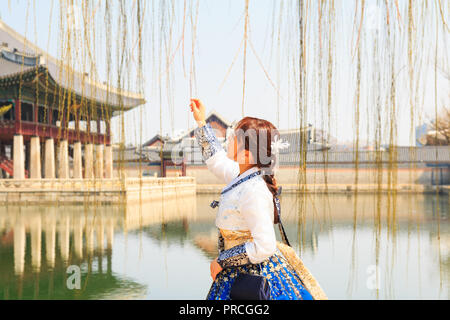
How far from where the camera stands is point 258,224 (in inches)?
44.2

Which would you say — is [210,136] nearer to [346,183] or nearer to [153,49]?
[153,49]

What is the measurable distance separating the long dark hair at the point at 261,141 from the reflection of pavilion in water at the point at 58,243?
4.63 ft

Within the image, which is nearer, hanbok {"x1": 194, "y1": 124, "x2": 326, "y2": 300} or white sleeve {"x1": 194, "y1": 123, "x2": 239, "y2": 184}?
hanbok {"x1": 194, "y1": 124, "x2": 326, "y2": 300}

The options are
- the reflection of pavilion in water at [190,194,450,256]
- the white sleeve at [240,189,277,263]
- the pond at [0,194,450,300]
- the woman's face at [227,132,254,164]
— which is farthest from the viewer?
the reflection of pavilion in water at [190,194,450,256]

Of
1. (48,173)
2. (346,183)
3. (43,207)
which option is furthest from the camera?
(346,183)

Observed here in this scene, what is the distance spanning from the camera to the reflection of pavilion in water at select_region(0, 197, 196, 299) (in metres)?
6.19

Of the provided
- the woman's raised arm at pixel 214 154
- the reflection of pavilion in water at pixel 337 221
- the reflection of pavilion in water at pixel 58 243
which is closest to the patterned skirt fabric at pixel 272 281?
the woman's raised arm at pixel 214 154

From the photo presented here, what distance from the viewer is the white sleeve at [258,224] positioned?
1.12 meters

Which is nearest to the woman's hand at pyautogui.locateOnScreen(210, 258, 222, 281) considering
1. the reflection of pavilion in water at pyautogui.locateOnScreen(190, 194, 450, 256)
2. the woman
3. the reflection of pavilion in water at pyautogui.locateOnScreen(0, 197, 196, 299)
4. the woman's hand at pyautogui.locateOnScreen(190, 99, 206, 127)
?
the woman

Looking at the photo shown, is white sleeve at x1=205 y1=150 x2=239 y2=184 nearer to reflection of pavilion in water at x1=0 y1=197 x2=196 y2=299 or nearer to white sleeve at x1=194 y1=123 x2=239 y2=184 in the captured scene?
white sleeve at x1=194 y1=123 x2=239 y2=184

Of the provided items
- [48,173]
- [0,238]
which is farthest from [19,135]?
[0,238]

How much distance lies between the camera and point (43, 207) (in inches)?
572

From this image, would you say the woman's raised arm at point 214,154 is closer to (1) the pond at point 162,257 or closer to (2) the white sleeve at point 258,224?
(2) the white sleeve at point 258,224
